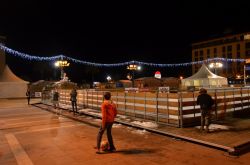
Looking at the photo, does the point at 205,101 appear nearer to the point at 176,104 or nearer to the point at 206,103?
→ the point at 206,103

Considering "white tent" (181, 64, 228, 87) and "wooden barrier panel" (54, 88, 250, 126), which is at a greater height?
"white tent" (181, 64, 228, 87)

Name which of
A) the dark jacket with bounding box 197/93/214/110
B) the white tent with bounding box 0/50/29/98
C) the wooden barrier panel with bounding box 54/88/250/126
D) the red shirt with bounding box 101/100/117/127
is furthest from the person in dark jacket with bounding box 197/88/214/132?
the white tent with bounding box 0/50/29/98

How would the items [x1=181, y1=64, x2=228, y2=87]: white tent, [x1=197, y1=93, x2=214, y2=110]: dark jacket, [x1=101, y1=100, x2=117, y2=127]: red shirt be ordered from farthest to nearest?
[x1=181, y1=64, x2=228, y2=87]: white tent → [x1=197, y1=93, x2=214, y2=110]: dark jacket → [x1=101, y1=100, x2=117, y2=127]: red shirt

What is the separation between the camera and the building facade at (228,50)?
302 ft

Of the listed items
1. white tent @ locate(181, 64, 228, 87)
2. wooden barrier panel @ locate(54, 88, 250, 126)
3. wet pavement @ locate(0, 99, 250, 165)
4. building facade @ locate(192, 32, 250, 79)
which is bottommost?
wet pavement @ locate(0, 99, 250, 165)

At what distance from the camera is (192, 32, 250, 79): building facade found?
92125 mm

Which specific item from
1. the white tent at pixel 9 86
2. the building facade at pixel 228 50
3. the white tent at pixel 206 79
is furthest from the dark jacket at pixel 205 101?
the building facade at pixel 228 50

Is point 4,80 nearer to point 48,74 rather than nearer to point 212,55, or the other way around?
point 48,74

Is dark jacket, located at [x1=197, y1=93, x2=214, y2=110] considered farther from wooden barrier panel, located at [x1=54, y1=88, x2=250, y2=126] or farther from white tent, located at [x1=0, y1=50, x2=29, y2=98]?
white tent, located at [x1=0, y1=50, x2=29, y2=98]

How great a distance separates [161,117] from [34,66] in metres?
92.0

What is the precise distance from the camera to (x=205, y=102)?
1028 centimetres

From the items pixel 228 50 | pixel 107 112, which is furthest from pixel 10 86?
pixel 228 50

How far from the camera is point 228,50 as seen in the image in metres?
97.3

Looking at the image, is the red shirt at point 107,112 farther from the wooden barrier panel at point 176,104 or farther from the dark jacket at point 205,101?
the wooden barrier panel at point 176,104
